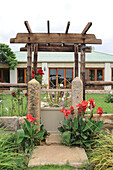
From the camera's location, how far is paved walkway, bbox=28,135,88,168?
252 cm

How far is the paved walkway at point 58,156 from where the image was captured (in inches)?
99.0

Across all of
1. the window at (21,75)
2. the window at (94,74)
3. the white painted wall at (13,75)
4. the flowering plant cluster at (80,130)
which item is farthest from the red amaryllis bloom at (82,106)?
the white painted wall at (13,75)

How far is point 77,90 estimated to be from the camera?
11.3ft

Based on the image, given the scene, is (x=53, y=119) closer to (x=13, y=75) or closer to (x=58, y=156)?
(x=58, y=156)

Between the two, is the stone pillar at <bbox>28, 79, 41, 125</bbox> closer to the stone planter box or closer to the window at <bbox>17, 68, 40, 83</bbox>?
the stone planter box

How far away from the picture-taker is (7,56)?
1197cm

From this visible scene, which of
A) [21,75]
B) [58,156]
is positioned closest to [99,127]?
[58,156]

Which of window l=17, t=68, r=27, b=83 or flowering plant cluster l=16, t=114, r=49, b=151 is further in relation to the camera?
window l=17, t=68, r=27, b=83

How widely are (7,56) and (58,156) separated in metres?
10.7

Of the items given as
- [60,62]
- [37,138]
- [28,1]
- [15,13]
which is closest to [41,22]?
[28,1]

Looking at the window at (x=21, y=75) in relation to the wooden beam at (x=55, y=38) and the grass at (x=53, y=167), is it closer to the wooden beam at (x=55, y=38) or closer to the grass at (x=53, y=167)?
the wooden beam at (x=55, y=38)

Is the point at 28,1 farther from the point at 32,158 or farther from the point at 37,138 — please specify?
the point at 32,158

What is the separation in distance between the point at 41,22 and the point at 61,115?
8.91 ft

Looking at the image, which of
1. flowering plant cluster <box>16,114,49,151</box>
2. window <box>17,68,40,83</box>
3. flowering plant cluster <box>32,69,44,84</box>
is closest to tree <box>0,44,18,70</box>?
window <box>17,68,40,83</box>
